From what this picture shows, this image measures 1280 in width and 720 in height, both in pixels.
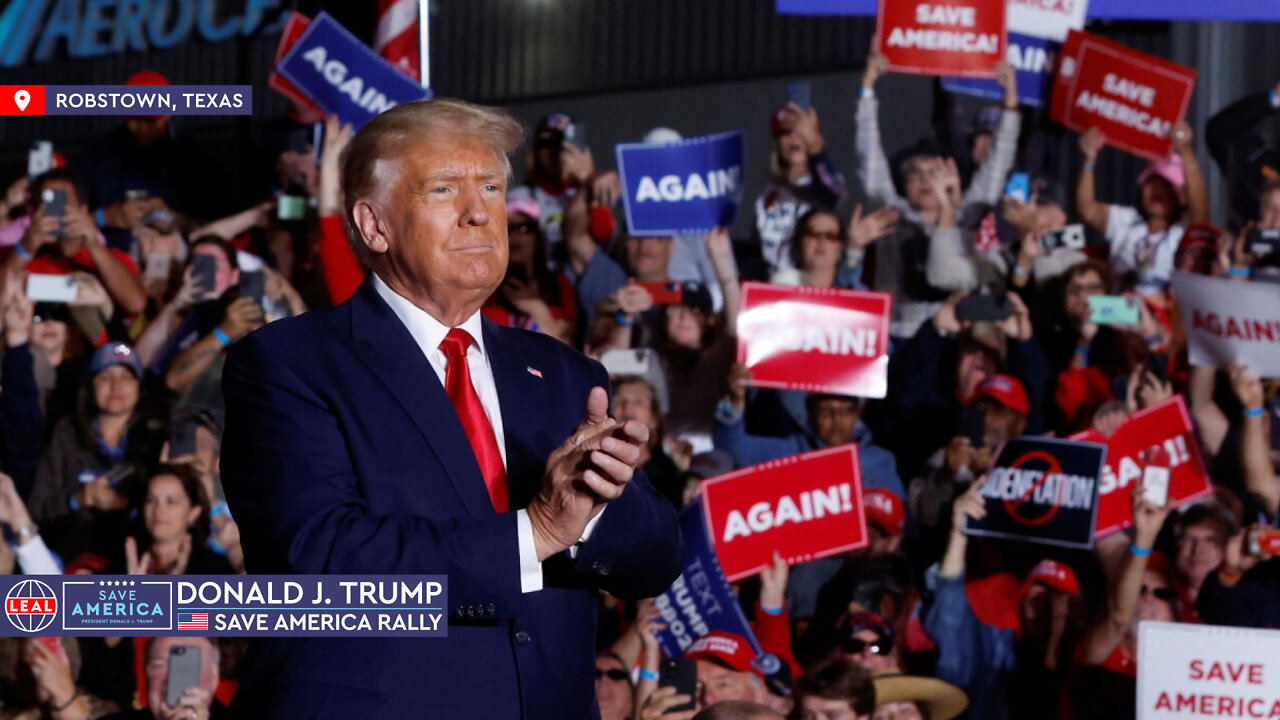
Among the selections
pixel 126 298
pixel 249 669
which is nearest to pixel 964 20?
pixel 126 298

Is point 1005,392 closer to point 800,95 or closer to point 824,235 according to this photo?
point 824,235

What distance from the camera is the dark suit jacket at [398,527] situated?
142 cm

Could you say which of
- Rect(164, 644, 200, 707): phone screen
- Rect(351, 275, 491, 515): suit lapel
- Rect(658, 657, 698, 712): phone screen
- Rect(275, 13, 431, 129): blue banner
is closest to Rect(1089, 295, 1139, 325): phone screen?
Rect(658, 657, 698, 712): phone screen

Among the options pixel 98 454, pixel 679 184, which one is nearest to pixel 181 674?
pixel 98 454

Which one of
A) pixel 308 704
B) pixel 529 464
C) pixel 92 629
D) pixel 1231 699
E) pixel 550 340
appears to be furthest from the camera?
pixel 1231 699

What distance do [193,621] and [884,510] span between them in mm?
2884

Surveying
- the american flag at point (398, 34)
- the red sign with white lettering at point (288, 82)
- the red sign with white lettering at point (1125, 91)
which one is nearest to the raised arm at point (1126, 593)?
the red sign with white lettering at point (1125, 91)

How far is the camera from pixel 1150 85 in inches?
203

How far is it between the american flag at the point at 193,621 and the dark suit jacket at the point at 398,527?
298 mm

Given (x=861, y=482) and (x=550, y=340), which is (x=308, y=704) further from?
(x=861, y=482)

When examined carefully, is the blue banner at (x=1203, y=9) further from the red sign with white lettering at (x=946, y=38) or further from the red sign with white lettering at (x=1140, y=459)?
the red sign with white lettering at (x=1140, y=459)

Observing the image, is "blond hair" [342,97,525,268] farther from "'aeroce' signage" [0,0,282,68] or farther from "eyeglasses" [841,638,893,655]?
"'aeroce' signage" [0,0,282,68]

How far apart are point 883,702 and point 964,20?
215 centimetres

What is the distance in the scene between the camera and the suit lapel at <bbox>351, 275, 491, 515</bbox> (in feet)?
4.86
